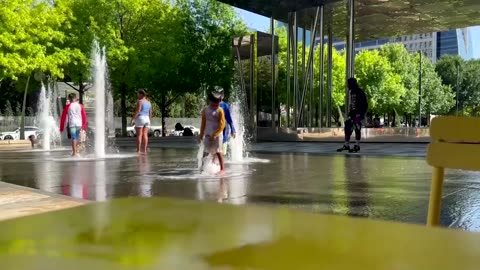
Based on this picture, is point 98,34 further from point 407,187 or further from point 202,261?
point 202,261

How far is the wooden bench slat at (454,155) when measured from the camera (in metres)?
2.08

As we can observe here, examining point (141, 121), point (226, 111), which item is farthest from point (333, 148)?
point (226, 111)

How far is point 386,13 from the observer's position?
2461 cm

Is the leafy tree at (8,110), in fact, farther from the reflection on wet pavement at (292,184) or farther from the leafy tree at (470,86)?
the leafy tree at (470,86)

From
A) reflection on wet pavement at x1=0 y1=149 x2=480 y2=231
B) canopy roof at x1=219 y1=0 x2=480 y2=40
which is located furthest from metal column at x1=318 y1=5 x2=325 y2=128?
reflection on wet pavement at x1=0 y1=149 x2=480 y2=231

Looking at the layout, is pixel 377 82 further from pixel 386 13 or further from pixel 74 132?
pixel 74 132

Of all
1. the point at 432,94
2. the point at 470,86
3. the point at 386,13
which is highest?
the point at 386,13

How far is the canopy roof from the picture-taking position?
74.3 feet

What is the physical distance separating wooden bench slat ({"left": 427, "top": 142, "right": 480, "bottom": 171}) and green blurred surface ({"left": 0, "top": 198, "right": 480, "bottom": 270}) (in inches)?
32.9

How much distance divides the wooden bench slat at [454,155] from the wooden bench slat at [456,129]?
0.09 feet

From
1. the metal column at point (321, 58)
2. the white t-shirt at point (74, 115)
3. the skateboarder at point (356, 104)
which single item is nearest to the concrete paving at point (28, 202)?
the white t-shirt at point (74, 115)

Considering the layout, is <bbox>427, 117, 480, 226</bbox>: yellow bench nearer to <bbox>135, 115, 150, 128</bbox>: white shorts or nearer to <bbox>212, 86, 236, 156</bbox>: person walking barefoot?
<bbox>212, 86, 236, 156</bbox>: person walking barefoot

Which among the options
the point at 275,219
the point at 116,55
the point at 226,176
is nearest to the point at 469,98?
the point at 116,55

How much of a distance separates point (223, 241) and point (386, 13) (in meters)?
24.9
